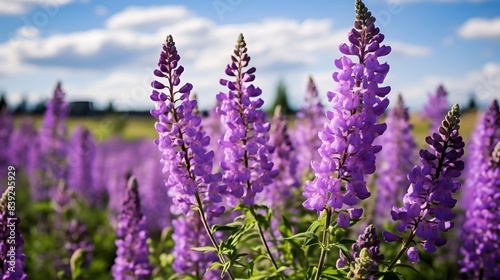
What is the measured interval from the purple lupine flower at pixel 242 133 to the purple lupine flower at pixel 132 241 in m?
1.26

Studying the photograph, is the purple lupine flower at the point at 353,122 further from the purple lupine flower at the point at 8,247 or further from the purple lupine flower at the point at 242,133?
the purple lupine flower at the point at 8,247

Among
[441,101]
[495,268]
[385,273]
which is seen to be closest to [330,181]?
[385,273]

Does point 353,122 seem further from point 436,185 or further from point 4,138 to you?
point 4,138

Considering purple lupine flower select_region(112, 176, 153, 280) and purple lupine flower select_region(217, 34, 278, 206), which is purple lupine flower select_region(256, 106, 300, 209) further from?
purple lupine flower select_region(217, 34, 278, 206)

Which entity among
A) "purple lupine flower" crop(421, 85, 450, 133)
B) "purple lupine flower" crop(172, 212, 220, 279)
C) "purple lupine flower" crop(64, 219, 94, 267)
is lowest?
A: "purple lupine flower" crop(64, 219, 94, 267)

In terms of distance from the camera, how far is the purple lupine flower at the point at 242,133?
3.95 m

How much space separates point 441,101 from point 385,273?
7.30m

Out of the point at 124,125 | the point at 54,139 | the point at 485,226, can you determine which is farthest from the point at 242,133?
the point at 124,125

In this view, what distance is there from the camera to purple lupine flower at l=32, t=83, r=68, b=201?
379 inches

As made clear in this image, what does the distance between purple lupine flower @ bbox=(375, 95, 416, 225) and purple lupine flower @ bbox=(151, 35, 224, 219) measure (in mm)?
5278

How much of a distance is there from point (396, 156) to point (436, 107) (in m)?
2.05

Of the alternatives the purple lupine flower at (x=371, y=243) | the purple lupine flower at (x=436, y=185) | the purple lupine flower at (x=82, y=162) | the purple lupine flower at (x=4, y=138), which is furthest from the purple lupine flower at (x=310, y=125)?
the purple lupine flower at (x=4, y=138)

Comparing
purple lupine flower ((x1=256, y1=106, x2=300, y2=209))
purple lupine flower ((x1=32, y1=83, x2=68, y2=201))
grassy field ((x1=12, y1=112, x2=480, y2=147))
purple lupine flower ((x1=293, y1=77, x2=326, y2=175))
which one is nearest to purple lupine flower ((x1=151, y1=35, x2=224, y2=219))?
purple lupine flower ((x1=256, y1=106, x2=300, y2=209))

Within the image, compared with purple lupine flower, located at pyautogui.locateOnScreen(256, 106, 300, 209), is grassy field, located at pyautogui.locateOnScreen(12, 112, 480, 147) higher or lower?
higher
